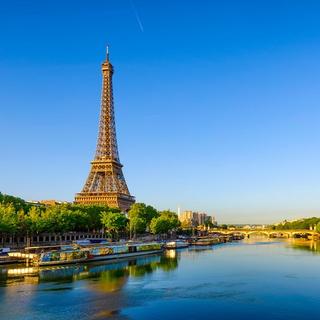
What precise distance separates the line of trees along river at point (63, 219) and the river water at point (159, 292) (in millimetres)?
16561

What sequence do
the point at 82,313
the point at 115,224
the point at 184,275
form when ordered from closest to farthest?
the point at 82,313 < the point at 184,275 < the point at 115,224

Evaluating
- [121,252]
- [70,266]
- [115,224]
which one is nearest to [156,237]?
[115,224]

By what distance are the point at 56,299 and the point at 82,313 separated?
5264 millimetres

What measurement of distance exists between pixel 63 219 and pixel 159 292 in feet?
144

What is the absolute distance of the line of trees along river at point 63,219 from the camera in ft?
231

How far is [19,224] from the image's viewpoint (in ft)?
233

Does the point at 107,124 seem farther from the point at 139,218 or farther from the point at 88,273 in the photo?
the point at 88,273

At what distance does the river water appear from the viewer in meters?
33.3

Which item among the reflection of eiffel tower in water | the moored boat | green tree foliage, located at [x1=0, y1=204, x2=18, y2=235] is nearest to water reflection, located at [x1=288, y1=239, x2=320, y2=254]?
the moored boat

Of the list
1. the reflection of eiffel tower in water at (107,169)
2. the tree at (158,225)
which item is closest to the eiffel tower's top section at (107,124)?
the reflection of eiffel tower in water at (107,169)

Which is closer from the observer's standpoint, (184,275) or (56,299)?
(56,299)

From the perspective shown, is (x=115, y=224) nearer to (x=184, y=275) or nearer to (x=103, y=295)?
(x=184, y=275)

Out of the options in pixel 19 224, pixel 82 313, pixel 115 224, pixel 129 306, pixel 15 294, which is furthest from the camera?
pixel 115 224

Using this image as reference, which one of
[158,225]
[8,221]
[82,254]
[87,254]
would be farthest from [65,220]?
[158,225]
